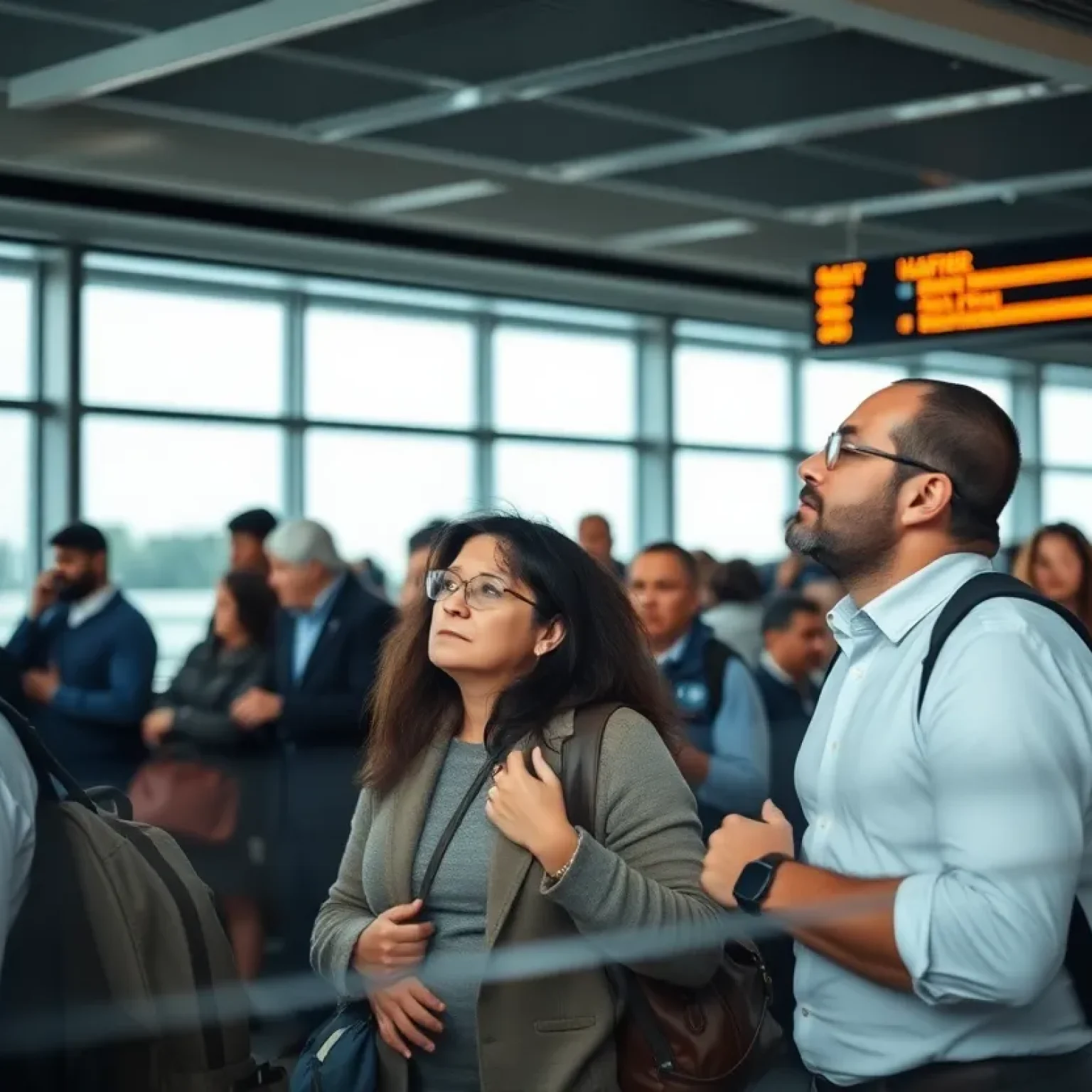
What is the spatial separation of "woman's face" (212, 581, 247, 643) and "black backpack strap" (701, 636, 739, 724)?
70.2 inches

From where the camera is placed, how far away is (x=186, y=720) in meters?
5.83

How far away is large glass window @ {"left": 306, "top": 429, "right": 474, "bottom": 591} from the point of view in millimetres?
11125

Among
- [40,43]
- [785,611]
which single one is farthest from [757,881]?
[40,43]

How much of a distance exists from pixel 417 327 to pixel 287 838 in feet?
20.3

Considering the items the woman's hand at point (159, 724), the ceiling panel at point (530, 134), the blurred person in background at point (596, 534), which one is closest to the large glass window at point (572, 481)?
the blurred person in background at point (596, 534)

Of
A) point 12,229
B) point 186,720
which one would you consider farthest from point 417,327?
point 186,720

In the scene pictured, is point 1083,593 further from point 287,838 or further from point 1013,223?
point 1013,223

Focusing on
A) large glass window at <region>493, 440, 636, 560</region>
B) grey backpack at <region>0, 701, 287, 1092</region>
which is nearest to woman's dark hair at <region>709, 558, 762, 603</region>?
grey backpack at <region>0, 701, 287, 1092</region>

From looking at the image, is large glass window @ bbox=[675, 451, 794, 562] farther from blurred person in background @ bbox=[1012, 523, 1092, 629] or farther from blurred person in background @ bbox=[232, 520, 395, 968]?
blurred person in background @ bbox=[232, 520, 395, 968]

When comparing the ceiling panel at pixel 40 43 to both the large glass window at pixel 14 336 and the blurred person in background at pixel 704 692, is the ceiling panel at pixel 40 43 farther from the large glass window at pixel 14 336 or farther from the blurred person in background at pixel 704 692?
the blurred person in background at pixel 704 692

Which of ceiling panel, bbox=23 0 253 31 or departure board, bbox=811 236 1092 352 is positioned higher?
ceiling panel, bbox=23 0 253 31

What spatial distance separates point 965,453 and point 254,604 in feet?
13.7

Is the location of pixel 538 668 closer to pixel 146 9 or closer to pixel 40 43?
pixel 146 9

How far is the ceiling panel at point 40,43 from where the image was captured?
21.3 ft
